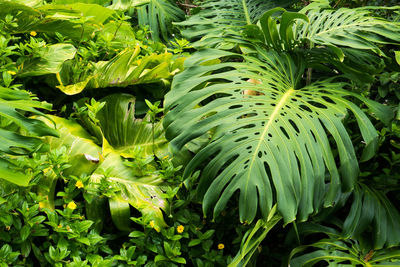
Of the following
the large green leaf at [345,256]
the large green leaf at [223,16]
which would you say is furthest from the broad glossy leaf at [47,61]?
the large green leaf at [345,256]

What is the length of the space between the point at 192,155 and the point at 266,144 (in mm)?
400

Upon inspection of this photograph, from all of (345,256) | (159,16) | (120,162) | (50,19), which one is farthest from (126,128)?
(159,16)

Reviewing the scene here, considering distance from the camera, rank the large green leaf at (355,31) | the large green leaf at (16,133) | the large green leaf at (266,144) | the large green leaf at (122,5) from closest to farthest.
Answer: the large green leaf at (16,133), the large green leaf at (266,144), the large green leaf at (355,31), the large green leaf at (122,5)

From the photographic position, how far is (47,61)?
1.75 m

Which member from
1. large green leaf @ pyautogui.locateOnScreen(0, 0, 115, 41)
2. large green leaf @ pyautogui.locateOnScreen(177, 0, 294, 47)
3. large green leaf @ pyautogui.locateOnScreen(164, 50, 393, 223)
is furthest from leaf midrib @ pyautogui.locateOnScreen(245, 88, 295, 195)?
large green leaf @ pyautogui.locateOnScreen(0, 0, 115, 41)

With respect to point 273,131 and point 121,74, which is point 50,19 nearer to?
point 121,74

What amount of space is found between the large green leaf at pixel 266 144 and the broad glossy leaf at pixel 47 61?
0.56 m

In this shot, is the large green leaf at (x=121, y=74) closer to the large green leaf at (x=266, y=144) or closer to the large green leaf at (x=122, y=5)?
the large green leaf at (x=266, y=144)

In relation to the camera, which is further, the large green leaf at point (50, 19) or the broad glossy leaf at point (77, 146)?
the large green leaf at point (50, 19)

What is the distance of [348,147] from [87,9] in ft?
5.19

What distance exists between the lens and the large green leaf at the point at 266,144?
49.2 inches

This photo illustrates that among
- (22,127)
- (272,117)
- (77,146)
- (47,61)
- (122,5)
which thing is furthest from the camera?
(122,5)

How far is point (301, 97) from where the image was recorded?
5.46ft

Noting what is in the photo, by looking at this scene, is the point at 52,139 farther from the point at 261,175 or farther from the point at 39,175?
the point at 261,175
